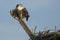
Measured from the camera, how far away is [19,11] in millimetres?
12008

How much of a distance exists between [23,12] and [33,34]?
2.80m

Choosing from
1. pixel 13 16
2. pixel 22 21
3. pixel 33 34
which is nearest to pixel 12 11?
pixel 13 16

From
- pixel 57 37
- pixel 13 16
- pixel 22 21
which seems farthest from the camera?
pixel 13 16

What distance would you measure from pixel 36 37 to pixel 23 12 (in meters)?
2.79

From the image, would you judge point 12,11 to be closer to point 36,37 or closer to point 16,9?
point 16,9

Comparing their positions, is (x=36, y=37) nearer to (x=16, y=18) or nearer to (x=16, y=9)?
(x=16, y=18)

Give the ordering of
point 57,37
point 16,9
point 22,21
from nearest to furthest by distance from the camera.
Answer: point 57,37
point 22,21
point 16,9

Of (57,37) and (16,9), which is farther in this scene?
(16,9)

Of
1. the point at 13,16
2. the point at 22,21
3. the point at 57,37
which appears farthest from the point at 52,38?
the point at 13,16

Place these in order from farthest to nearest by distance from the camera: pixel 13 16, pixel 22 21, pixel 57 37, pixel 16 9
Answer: pixel 16 9 → pixel 13 16 → pixel 22 21 → pixel 57 37

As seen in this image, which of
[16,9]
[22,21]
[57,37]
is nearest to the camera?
[57,37]

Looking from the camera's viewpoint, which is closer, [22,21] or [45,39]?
[45,39]

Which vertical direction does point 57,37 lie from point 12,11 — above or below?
below

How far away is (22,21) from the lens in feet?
34.8
